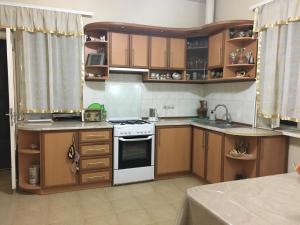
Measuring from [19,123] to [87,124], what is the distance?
876mm

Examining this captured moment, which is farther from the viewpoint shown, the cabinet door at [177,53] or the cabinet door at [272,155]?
the cabinet door at [177,53]

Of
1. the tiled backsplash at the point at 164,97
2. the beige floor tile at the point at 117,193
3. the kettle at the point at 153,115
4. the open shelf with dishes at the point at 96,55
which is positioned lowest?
the beige floor tile at the point at 117,193

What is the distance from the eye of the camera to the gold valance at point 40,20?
126 inches

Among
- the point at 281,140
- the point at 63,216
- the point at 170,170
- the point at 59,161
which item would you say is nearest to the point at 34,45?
the point at 59,161

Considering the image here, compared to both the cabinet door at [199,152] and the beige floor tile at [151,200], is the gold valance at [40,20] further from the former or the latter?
the beige floor tile at [151,200]

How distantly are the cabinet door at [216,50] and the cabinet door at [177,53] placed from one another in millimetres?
409

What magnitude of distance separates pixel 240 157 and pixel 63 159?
218cm

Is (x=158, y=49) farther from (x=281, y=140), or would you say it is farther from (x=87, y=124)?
(x=281, y=140)

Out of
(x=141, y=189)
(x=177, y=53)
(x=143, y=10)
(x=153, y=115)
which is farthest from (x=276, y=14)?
(x=141, y=189)

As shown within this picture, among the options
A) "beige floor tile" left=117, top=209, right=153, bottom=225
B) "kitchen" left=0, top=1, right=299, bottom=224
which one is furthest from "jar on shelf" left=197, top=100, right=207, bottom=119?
"beige floor tile" left=117, top=209, right=153, bottom=225

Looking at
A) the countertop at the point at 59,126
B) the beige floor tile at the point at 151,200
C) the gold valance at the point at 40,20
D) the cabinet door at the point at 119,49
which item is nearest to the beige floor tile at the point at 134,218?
the beige floor tile at the point at 151,200

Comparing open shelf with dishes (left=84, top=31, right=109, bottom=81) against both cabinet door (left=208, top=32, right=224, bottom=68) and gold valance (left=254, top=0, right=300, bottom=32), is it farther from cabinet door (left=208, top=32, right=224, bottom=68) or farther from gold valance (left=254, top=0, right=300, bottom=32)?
gold valance (left=254, top=0, right=300, bottom=32)

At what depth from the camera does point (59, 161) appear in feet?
10.4

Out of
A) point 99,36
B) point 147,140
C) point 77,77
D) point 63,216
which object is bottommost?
point 63,216
